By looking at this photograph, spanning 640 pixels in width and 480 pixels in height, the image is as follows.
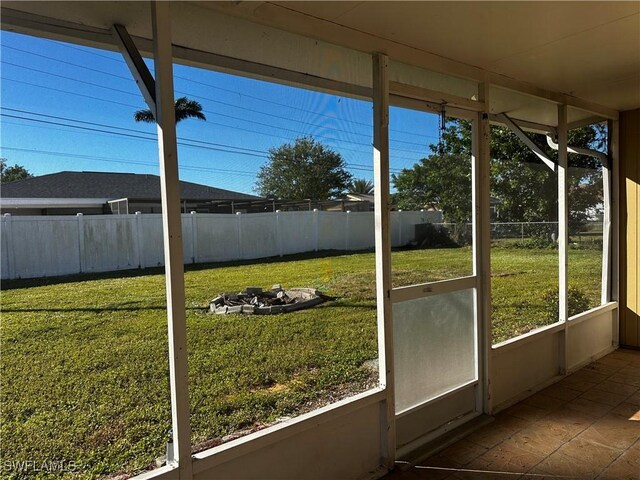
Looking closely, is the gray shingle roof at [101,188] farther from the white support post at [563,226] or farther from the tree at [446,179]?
the white support post at [563,226]

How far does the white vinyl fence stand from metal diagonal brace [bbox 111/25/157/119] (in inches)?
43.5

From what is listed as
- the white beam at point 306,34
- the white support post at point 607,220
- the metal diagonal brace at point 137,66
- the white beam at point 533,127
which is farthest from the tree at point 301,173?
the white support post at point 607,220

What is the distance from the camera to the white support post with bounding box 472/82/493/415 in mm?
2451

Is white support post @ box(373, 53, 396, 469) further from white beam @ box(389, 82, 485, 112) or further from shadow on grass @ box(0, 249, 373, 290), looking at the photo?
shadow on grass @ box(0, 249, 373, 290)

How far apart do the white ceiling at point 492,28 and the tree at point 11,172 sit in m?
1.54

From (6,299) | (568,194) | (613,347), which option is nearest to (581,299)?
(613,347)

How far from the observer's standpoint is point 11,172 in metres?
2.17

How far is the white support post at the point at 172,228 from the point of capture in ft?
4.33

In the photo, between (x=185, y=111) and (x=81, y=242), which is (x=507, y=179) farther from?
(x=81, y=242)

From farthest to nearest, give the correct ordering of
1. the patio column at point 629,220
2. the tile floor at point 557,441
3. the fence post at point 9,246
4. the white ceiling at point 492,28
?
the patio column at point 629,220 < the fence post at point 9,246 < the tile floor at point 557,441 < the white ceiling at point 492,28

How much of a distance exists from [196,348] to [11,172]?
2.03 metres

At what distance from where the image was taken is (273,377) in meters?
3.30

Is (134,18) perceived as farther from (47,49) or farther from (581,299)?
(581,299)

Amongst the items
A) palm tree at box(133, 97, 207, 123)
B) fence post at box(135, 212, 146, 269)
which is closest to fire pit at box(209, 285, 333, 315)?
fence post at box(135, 212, 146, 269)
